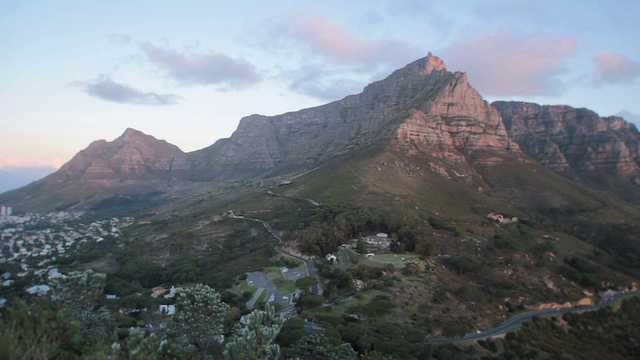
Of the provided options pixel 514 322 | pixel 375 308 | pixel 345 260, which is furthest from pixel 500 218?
pixel 375 308

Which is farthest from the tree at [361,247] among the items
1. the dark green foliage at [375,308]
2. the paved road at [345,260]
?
the dark green foliage at [375,308]

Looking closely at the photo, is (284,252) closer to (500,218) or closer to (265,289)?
(265,289)

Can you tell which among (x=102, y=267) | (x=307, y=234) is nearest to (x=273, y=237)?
(x=307, y=234)

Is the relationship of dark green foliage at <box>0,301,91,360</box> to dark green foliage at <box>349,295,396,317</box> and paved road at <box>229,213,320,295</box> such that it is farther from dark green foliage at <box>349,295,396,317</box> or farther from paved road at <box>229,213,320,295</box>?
paved road at <box>229,213,320,295</box>

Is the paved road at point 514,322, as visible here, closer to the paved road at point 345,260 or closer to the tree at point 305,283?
the tree at point 305,283

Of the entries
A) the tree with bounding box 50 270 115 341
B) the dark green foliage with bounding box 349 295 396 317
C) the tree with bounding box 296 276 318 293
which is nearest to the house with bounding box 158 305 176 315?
the tree with bounding box 296 276 318 293

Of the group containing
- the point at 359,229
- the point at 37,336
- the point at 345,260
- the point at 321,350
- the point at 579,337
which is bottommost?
the point at 579,337
